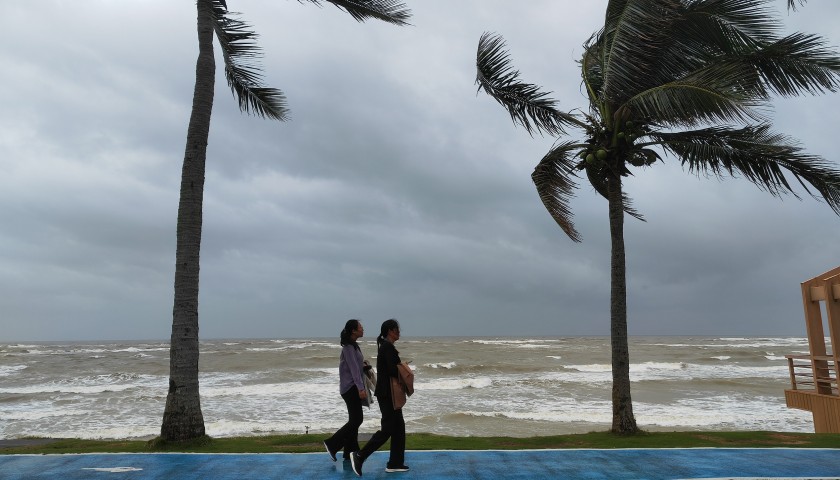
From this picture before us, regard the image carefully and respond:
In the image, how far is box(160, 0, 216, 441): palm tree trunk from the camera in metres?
8.38

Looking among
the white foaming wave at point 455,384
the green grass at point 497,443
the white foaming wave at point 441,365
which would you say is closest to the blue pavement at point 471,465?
the green grass at point 497,443

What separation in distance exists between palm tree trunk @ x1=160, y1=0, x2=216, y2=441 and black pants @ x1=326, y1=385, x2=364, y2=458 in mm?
2606

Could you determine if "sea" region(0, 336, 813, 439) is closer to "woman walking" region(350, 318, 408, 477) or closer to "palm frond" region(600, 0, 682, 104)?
"woman walking" region(350, 318, 408, 477)

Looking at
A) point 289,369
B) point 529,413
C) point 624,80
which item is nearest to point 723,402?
point 529,413

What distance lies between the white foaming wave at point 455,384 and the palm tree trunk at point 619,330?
1839 cm

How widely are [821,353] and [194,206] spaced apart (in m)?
12.0

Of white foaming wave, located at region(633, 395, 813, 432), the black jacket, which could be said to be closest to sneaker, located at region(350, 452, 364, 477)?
the black jacket

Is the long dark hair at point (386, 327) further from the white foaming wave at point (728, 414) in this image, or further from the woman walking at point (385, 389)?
the white foaming wave at point (728, 414)

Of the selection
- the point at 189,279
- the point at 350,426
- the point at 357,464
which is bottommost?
the point at 357,464

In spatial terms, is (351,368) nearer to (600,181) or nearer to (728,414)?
(600,181)

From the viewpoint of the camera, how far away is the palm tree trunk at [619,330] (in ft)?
30.3

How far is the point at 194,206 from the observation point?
891cm

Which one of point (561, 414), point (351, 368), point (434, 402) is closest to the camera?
point (351, 368)

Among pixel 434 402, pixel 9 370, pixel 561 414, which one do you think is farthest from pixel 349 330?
pixel 9 370
